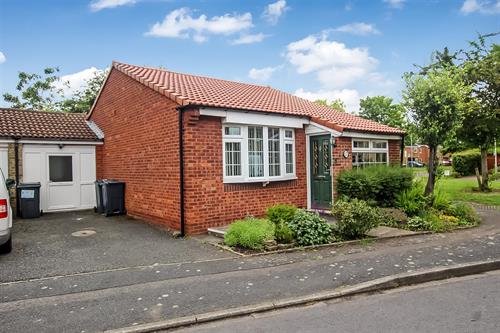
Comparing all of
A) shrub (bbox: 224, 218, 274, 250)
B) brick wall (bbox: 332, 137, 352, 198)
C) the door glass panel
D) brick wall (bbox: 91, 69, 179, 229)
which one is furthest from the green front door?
brick wall (bbox: 91, 69, 179, 229)

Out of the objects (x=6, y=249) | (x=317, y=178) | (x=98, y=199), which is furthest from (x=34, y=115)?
(x=317, y=178)

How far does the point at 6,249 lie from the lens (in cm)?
761

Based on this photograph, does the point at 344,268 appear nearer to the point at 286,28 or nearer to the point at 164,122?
the point at 164,122

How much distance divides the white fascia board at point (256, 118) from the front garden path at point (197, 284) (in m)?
3.84

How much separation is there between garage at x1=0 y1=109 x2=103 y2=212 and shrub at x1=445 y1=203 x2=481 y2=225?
39.8 feet

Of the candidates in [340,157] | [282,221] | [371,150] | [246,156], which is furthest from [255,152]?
[371,150]

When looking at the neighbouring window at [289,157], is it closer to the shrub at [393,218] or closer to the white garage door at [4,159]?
the shrub at [393,218]

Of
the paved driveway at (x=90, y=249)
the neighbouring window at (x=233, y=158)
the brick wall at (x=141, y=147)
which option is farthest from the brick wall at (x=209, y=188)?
the paved driveway at (x=90, y=249)

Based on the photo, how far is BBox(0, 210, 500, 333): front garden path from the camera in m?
4.49

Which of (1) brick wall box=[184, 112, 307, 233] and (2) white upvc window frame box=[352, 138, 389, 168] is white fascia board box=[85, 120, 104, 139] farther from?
(2) white upvc window frame box=[352, 138, 389, 168]

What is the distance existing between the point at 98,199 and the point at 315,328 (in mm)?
10435

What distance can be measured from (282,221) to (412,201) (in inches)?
184

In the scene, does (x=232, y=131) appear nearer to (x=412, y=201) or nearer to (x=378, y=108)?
(x=412, y=201)

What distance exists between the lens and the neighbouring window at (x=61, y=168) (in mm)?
13250
